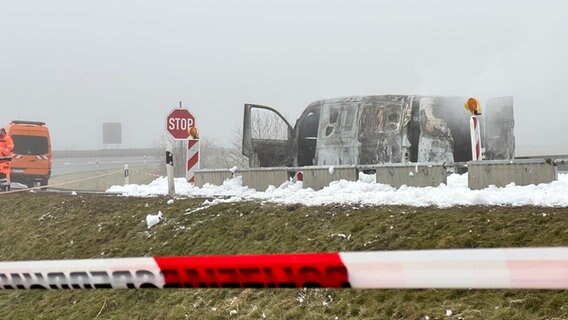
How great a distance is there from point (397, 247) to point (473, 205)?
1.56 m

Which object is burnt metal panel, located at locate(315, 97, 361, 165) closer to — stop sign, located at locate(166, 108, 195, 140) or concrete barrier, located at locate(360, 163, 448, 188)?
concrete barrier, located at locate(360, 163, 448, 188)

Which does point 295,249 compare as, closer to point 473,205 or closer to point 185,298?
point 185,298

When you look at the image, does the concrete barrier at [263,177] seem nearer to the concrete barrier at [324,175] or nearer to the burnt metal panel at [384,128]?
the concrete barrier at [324,175]

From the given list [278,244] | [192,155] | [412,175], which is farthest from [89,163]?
[278,244]

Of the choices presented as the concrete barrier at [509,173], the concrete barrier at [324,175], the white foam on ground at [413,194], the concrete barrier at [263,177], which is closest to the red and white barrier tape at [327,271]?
the white foam on ground at [413,194]

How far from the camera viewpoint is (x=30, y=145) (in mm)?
21141

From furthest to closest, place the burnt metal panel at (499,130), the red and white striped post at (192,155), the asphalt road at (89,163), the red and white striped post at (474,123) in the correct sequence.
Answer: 1. the asphalt road at (89,163)
2. the red and white striped post at (192,155)
3. the burnt metal panel at (499,130)
4. the red and white striped post at (474,123)

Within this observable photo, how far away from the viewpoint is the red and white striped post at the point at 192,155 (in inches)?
439

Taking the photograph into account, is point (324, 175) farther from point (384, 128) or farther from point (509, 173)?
point (509, 173)

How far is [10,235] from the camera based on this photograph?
9.05m

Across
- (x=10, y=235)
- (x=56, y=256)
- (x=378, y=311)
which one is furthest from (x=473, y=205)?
(x=10, y=235)

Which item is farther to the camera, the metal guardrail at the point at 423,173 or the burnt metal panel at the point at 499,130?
the burnt metal panel at the point at 499,130

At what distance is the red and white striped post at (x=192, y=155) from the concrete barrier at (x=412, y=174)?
177 inches

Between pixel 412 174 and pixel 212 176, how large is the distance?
4.26m
